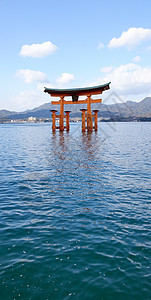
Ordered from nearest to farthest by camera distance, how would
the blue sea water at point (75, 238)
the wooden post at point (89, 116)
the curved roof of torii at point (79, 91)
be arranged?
the blue sea water at point (75, 238) < the curved roof of torii at point (79, 91) < the wooden post at point (89, 116)

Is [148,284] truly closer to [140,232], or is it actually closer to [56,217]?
[140,232]

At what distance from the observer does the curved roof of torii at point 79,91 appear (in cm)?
3697

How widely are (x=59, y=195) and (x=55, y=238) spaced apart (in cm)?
357

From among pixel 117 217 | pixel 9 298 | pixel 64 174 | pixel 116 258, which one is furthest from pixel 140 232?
pixel 64 174

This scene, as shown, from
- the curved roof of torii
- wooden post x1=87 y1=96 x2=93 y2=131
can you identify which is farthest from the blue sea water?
wooden post x1=87 y1=96 x2=93 y2=131

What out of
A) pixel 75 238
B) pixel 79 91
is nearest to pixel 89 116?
pixel 79 91

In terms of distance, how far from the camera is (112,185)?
11031 millimetres

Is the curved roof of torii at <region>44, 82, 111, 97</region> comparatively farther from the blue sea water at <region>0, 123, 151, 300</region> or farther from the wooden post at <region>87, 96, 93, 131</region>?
the blue sea water at <region>0, 123, 151, 300</region>

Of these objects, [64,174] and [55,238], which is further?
[64,174]

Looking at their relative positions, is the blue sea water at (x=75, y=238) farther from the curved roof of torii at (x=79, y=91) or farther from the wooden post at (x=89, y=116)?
the wooden post at (x=89, y=116)

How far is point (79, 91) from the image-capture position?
39031mm

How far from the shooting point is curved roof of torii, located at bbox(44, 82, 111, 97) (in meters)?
A: 37.0

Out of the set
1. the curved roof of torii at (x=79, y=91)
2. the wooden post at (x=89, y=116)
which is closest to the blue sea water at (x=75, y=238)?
the curved roof of torii at (x=79, y=91)

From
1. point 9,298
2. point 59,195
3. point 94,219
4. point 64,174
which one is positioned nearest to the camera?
point 9,298
